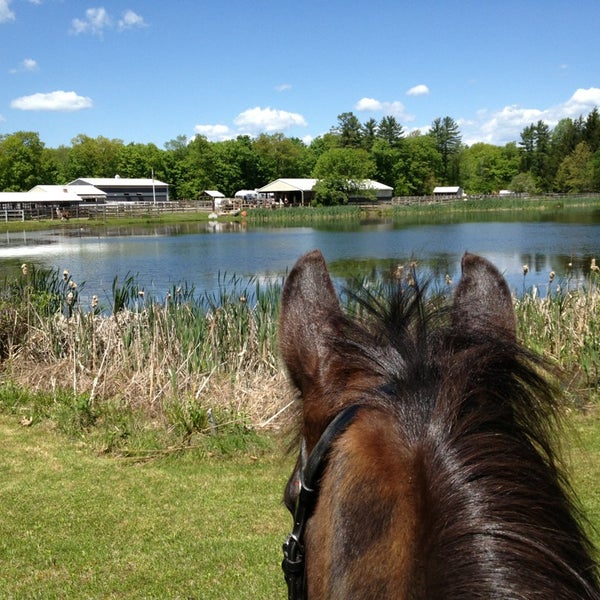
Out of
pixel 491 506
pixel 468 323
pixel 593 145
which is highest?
pixel 593 145

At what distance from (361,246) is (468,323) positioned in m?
31.4

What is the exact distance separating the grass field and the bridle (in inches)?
74.3

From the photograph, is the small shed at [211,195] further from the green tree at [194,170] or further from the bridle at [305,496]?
the bridle at [305,496]

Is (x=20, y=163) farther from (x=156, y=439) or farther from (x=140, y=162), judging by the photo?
(x=156, y=439)

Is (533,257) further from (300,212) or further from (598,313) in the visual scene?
(300,212)

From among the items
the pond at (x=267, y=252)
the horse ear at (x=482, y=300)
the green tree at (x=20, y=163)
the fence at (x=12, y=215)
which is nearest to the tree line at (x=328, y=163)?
the green tree at (x=20, y=163)

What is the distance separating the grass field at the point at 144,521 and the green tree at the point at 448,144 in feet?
359

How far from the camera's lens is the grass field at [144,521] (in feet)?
12.4

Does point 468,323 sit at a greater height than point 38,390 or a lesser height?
greater

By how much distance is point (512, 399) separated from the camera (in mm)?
1098

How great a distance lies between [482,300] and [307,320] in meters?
0.42

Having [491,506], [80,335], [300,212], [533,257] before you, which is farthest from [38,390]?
[300,212]

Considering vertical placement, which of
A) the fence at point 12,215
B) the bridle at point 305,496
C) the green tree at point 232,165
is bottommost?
the bridle at point 305,496

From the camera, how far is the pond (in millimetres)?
20866
